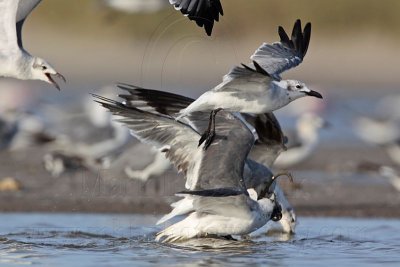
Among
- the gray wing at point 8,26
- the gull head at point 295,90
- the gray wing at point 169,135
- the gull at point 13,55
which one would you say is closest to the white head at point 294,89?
the gull head at point 295,90

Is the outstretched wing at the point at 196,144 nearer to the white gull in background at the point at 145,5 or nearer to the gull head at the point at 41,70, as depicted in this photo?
the gull head at the point at 41,70

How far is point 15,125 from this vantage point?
48.2ft

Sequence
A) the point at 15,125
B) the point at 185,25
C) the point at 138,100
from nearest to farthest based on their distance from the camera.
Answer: the point at 138,100, the point at 15,125, the point at 185,25

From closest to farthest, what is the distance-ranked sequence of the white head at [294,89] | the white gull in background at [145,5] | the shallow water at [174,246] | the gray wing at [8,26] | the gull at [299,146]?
the shallow water at [174,246] < the white head at [294,89] < the gray wing at [8,26] < the gull at [299,146] < the white gull in background at [145,5]

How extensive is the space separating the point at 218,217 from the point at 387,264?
1284mm

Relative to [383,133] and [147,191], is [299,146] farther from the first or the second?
[147,191]

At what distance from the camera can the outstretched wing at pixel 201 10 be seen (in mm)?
9672

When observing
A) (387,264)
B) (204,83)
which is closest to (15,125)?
(387,264)

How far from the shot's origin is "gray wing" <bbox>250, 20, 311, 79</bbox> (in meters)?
9.32

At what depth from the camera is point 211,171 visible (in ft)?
28.9

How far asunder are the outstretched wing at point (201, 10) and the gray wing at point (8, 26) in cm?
120

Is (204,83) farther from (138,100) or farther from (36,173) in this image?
(138,100)

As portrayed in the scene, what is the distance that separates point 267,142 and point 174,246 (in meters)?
1.51

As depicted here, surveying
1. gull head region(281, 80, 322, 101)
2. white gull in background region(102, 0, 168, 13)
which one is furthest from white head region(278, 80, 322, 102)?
white gull in background region(102, 0, 168, 13)
